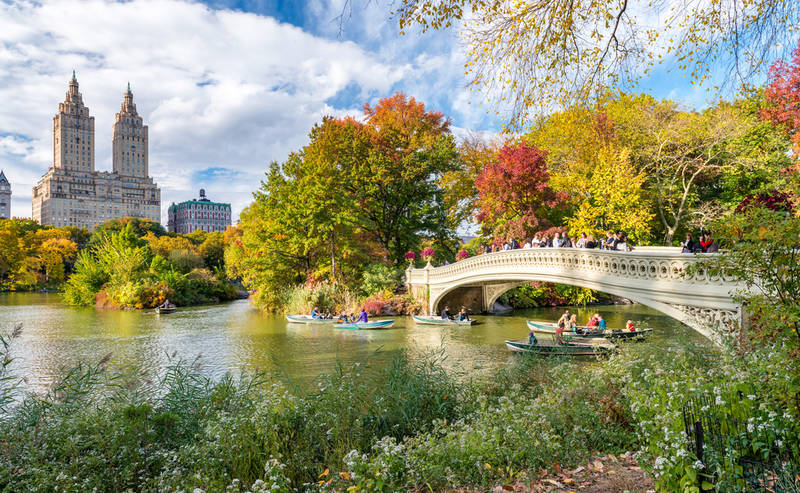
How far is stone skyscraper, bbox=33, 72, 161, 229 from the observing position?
114438 millimetres

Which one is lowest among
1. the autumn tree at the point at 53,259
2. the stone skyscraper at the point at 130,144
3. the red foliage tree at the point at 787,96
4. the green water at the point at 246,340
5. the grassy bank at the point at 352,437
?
the green water at the point at 246,340

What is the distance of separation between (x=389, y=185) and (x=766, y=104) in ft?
62.9

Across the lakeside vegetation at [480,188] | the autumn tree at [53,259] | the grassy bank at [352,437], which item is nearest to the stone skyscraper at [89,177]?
the autumn tree at [53,259]

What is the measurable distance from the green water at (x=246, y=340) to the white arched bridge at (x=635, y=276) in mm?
1055

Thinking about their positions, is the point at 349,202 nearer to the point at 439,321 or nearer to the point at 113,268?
the point at 439,321

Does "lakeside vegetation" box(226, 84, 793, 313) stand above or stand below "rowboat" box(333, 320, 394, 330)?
above

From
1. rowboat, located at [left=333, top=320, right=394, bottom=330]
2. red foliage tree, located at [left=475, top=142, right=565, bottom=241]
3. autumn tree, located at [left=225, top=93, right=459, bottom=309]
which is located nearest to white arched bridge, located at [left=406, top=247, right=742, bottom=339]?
red foliage tree, located at [left=475, top=142, right=565, bottom=241]

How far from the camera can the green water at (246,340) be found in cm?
1321

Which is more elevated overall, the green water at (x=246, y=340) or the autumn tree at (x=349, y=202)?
the autumn tree at (x=349, y=202)

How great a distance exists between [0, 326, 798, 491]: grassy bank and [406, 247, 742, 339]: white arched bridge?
166 cm

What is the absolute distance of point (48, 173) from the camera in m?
117

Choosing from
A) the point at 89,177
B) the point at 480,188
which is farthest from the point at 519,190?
the point at 89,177

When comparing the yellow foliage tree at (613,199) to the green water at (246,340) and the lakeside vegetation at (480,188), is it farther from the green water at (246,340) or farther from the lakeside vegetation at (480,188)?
the green water at (246,340)

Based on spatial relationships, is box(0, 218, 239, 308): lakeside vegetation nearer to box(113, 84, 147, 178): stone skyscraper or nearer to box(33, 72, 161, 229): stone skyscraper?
box(33, 72, 161, 229): stone skyscraper
